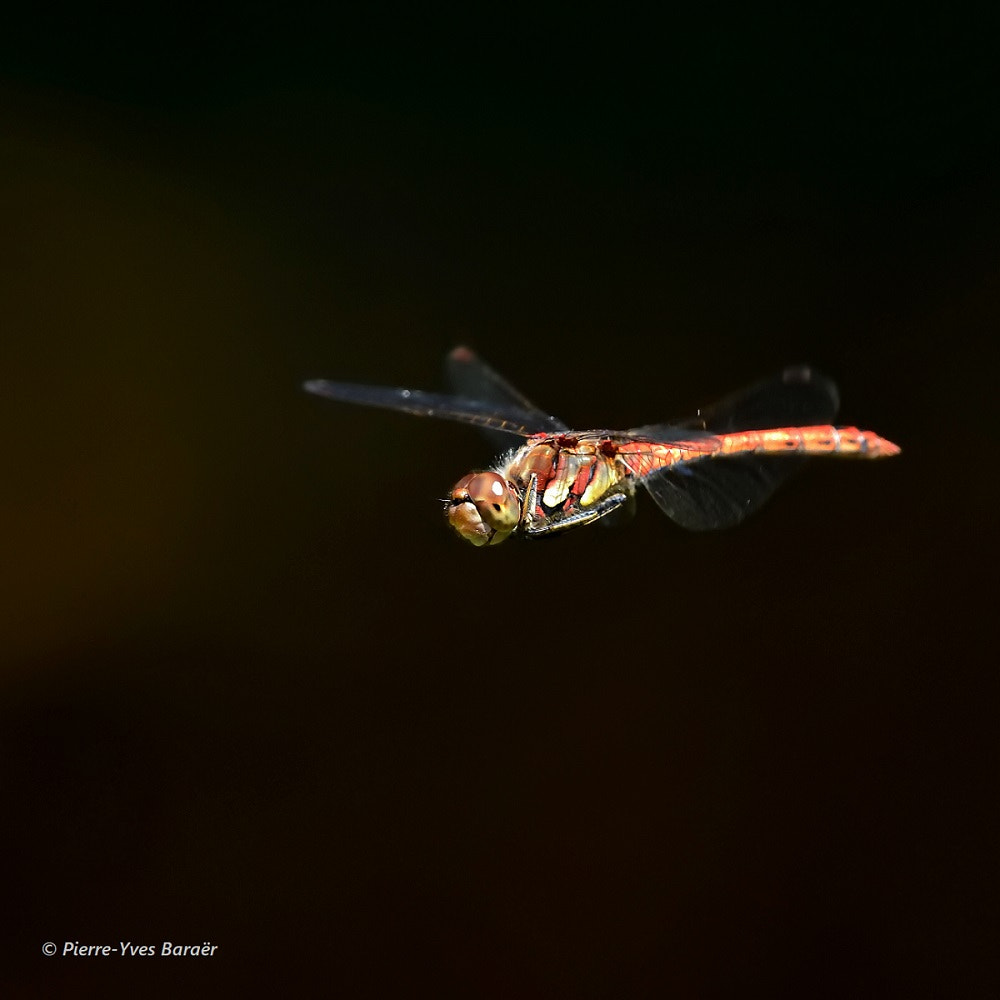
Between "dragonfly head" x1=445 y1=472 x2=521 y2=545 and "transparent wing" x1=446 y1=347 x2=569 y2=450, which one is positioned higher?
"transparent wing" x1=446 y1=347 x2=569 y2=450

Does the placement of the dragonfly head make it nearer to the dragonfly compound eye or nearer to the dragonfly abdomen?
the dragonfly compound eye

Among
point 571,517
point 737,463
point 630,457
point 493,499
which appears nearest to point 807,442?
point 737,463

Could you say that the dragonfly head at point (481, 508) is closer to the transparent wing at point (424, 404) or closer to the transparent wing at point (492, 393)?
the transparent wing at point (424, 404)

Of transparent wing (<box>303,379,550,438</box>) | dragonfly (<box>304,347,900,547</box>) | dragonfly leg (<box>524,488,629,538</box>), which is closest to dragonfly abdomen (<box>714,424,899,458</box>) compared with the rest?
dragonfly (<box>304,347,900,547</box>)

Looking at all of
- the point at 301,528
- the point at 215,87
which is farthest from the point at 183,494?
the point at 215,87

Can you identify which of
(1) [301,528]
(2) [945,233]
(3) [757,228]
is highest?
(3) [757,228]

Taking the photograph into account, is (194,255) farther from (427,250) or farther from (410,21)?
(410,21)
